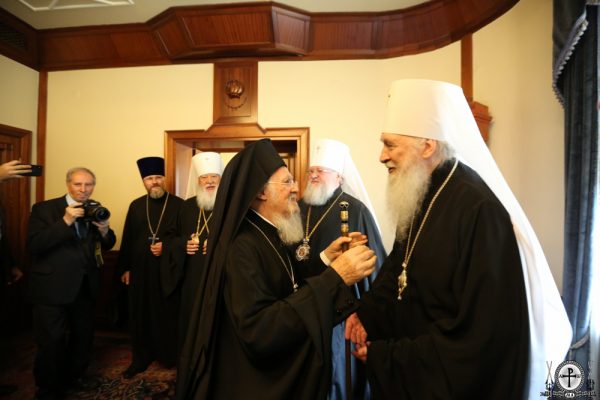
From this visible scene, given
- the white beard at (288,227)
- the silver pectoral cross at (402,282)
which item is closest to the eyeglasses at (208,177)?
the white beard at (288,227)

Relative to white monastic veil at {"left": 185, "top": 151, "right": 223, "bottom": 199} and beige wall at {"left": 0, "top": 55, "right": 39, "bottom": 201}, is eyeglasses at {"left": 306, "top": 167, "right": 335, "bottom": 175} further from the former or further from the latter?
beige wall at {"left": 0, "top": 55, "right": 39, "bottom": 201}

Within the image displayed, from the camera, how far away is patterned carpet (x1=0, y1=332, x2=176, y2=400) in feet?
9.32

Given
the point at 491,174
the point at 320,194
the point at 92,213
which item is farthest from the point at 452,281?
the point at 92,213

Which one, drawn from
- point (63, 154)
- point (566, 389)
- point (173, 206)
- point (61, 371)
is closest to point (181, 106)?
point (173, 206)

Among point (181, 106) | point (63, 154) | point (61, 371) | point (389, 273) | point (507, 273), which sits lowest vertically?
point (61, 371)

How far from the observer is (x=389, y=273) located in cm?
166

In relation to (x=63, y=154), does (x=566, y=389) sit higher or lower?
lower

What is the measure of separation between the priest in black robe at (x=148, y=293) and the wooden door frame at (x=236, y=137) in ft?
2.31

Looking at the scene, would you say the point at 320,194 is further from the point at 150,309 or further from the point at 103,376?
the point at 103,376

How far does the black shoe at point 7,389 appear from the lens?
282 centimetres

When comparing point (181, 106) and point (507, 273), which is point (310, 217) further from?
point (181, 106)

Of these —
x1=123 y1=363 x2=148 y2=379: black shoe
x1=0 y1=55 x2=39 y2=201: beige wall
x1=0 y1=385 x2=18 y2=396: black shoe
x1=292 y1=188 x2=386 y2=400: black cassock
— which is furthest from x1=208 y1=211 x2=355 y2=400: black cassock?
x1=0 y1=55 x2=39 y2=201: beige wall

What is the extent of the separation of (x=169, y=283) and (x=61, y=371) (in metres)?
1.01

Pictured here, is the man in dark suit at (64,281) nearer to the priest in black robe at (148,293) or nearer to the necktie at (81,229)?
the necktie at (81,229)
